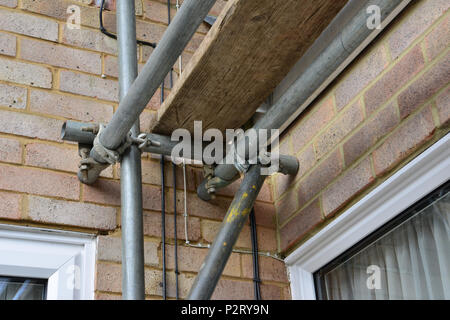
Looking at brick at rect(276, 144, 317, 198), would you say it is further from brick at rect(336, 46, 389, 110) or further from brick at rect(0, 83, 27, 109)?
brick at rect(0, 83, 27, 109)

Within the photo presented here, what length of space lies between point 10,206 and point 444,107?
1.31m

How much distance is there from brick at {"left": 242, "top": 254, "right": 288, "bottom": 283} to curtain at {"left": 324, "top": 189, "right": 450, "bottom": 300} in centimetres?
22

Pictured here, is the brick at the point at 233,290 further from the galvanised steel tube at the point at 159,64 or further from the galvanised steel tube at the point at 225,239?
the galvanised steel tube at the point at 159,64

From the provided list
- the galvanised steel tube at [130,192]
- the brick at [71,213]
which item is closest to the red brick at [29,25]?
the galvanised steel tube at [130,192]

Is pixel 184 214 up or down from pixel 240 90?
down

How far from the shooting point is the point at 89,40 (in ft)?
8.85

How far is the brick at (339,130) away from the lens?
237cm

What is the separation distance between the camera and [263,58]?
219 cm

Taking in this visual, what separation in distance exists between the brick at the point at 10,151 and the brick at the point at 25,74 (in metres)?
0.24

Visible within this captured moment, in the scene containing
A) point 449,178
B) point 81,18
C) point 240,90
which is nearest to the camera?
point 449,178
